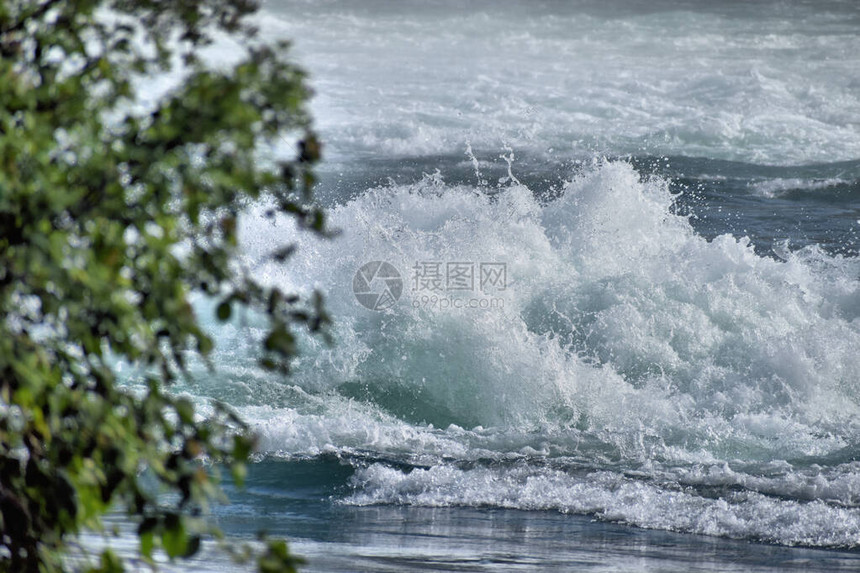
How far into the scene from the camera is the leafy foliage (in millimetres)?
1670

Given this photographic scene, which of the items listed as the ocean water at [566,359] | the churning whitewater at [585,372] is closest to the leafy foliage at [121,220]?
the ocean water at [566,359]

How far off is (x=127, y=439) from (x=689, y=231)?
9903 mm

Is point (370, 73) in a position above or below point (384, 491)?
above

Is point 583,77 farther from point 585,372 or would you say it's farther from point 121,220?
point 121,220

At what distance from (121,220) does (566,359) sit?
291 inches

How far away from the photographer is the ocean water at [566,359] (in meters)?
5.66

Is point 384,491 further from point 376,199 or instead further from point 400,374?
point 376,199

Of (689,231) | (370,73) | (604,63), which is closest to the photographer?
(689,231)

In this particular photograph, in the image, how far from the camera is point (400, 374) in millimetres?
9062

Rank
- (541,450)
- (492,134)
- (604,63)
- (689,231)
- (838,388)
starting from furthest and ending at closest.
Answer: (604,63), (492,134), (689,231), (838,388), (541,450)

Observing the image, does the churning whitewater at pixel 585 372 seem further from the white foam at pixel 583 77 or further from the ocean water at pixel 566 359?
the white foam at pixel 583 77

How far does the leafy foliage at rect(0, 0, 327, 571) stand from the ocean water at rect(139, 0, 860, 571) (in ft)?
8.59

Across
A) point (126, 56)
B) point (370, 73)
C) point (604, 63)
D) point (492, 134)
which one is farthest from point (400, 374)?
point (604, 63)

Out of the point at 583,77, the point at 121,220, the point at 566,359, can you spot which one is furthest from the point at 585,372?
the point at 583,77
